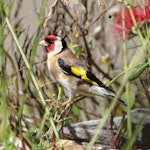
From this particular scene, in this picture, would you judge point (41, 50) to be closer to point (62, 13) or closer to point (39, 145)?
point (62, 13)

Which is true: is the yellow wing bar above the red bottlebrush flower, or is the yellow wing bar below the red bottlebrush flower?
below

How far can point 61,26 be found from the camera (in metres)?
3.29

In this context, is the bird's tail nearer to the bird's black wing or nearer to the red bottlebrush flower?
the bird's black wing

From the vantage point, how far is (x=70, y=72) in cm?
274

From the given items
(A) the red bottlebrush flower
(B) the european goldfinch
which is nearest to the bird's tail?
(B) the european goldfinch

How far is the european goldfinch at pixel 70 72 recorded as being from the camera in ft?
8.75

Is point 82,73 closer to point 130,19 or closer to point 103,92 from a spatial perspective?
point 103,92

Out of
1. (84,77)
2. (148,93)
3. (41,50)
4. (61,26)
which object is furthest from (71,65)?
(41,50)

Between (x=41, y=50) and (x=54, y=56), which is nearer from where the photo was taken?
(x=54, y=56)

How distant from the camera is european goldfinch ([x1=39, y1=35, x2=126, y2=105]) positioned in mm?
2668

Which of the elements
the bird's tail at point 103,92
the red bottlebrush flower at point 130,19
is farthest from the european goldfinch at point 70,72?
the red bottlebrush flower at point 130,19

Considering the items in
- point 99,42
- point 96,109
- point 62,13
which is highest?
point 62,13

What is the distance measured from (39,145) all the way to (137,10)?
2.85 ft

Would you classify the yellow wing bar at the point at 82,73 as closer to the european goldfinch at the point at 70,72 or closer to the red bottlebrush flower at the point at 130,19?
the european goldfinch at the point at 70,72
